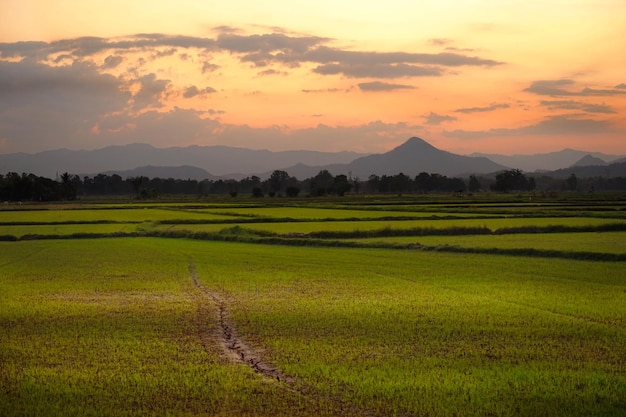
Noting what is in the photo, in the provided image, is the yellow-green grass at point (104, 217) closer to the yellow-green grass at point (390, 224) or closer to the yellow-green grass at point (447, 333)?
the yellow-green grass at point (390, 224)

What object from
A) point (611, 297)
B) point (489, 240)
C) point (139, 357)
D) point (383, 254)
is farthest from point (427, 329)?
point (489, 240)

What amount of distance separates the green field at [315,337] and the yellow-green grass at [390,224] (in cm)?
1526

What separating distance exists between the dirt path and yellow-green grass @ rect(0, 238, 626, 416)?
0.17 metres

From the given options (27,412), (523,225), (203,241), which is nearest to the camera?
(27,412)

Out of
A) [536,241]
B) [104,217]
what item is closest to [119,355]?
[536,241]

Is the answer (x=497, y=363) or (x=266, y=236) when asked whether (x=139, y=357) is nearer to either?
(x=497, y=363)

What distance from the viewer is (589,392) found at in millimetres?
8461

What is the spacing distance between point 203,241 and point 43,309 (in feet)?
77.2

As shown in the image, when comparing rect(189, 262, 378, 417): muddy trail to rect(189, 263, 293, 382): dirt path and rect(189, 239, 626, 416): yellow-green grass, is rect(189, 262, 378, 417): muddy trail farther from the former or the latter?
rect(189, 239, 626, 416): yellow-green grass

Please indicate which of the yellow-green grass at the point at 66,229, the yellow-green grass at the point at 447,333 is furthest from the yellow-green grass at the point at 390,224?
the yellow-green grass at the point at 447,333

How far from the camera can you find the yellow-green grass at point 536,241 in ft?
93.9

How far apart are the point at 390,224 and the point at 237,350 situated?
Result: 3441 cm

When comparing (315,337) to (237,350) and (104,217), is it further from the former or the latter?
(104,217)

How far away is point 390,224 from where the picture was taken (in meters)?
44.8
